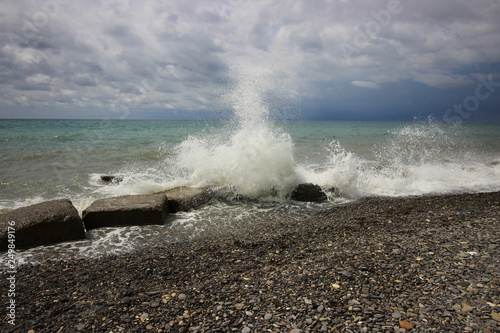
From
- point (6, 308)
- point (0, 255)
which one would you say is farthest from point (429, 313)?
point (0, 255)

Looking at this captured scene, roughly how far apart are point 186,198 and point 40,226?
274cm

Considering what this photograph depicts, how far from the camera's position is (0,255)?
180 inches

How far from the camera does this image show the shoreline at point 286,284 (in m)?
2.71

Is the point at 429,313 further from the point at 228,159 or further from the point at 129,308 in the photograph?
the point at 228,159

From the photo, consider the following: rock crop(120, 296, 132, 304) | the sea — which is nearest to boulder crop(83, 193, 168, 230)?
the sea

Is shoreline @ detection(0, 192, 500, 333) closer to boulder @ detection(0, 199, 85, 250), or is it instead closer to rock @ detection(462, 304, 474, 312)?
rock @ detection(462, 304, 474, 312)

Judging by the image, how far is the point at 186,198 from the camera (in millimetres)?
6812

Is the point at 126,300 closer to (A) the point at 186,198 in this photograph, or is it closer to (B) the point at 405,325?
(B) the point at 405,325

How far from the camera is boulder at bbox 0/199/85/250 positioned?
477 cm

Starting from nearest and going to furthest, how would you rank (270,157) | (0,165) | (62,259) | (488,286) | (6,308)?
(488,286) → (6,308) → (62,259) → (270,157) → (0,165)

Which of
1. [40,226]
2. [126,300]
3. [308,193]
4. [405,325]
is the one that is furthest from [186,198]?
[405,325]

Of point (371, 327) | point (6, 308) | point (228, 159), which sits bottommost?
point (6, 308)

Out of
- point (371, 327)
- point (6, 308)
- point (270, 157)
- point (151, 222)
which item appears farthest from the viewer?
point (270, 157)

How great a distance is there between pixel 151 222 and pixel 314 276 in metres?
3.63
